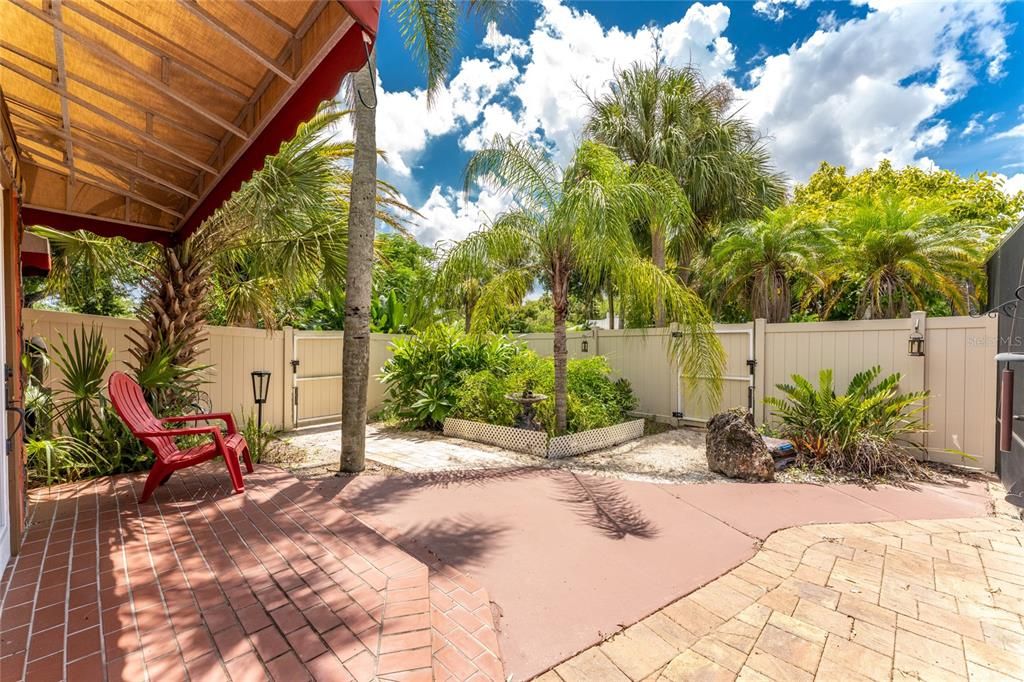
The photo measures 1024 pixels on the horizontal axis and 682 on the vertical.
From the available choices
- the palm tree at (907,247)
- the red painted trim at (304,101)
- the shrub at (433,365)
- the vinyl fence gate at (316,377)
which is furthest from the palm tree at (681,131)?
the red painted trim at (304,101)

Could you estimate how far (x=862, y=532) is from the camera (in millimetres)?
3654

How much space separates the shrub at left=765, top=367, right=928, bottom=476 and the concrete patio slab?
0.49 m

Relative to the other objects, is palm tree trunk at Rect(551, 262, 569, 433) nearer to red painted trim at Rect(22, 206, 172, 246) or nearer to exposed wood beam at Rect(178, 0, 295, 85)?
Result: exposed wood beam at Rect(178, 0, 295, 85)

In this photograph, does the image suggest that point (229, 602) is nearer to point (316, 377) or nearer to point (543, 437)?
point (543, 437)

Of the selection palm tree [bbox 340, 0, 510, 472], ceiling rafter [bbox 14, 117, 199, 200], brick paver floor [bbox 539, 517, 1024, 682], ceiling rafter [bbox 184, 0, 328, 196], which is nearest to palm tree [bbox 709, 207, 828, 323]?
brick paver floor [bbox 539, 517, 1024, 682]

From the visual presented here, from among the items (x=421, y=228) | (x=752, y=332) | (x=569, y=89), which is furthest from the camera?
(x=569, y=89)

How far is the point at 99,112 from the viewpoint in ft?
10.5

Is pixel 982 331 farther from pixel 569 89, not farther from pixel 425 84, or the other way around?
pixel 569 89

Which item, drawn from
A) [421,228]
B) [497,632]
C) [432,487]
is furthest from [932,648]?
[421,228]

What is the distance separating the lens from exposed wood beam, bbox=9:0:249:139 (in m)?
2.28

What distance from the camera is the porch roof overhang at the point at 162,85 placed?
7.92ft

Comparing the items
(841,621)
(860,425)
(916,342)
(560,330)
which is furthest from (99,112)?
(916,342)

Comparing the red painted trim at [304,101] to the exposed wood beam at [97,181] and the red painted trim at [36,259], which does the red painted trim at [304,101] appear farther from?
the red painted trim at [36,259]

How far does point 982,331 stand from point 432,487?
271 inches
